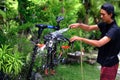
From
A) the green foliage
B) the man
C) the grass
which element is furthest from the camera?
the grass

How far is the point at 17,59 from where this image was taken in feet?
24.2

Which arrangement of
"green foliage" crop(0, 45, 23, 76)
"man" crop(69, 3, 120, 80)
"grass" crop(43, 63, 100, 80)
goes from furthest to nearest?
"grass" crop(43, 63, 100, 80) < "green foliage" crop(0, 45, 23, 76) < "man" crop(69, 3, 120, 80)

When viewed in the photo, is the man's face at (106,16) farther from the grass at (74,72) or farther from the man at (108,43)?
the grass at (74,72)

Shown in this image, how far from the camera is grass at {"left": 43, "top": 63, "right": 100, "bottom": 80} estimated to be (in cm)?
878

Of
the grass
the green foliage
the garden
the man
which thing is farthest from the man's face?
the grass

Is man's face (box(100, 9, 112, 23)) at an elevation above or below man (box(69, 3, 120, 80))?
above

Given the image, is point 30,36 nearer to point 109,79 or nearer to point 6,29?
point 6,29

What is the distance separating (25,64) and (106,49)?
298 cm

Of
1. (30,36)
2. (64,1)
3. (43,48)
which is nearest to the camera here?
(43,48)

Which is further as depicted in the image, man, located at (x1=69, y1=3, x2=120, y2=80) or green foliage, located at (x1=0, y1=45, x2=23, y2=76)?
green foliage, located at (x1=0, y1=45, x2=23, y2=76)

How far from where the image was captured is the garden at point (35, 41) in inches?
285

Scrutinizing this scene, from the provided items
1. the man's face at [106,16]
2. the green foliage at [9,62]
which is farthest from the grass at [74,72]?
the man's face at [106,16]

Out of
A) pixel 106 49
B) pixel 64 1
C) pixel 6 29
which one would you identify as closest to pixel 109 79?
pixel 106 49

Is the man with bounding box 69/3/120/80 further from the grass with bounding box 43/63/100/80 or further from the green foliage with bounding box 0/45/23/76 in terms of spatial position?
the grass with bounding box 43/63/100/80
